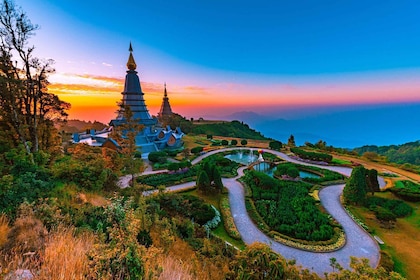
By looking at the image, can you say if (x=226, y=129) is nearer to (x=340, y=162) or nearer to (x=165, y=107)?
(x=165, y=107)

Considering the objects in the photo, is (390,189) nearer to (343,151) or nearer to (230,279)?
(343,151)

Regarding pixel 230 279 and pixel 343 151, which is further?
pixel 343 151

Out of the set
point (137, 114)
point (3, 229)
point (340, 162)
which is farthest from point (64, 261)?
point (137, 114)

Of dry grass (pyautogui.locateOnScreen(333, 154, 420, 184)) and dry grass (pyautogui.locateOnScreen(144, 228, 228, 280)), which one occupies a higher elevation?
dry grass (pyautogui.locateOnScreen(333, 154, 420, 184))

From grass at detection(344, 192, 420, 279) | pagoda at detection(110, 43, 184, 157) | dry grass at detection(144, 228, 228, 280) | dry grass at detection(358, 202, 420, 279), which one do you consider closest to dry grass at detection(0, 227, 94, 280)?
dry grass at detection(144, 228, 228, 280)

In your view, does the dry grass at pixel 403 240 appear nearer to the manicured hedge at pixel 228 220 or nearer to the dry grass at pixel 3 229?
the manicured hedge at pixel 228 220

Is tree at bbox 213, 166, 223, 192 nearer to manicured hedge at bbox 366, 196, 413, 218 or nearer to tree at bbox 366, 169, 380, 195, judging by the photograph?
manicured hedge at bbox 366, 196, 413, 218

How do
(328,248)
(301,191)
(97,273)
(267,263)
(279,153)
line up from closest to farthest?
(97,273)
(267,263)
(328,248)
(301,191)
(279,153)

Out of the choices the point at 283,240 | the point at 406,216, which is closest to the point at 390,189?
the point at 406,216

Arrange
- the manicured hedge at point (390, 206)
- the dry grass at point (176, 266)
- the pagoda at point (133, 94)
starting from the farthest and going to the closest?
the pagoda at point (133, 94), the manicured hedge at point (390, 206), the dry grass at point (176, 266)

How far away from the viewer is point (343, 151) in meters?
29.2

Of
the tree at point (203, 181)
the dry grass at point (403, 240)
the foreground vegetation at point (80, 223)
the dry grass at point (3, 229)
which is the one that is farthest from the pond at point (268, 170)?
the dry grass at point (3, 229)

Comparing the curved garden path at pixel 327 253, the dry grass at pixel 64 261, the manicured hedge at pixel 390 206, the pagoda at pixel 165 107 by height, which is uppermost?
the pagoda at pixel 165 107

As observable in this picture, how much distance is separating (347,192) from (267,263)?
12185 millimetres
